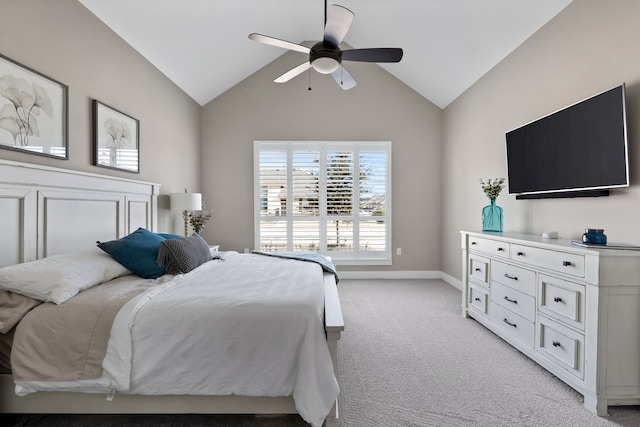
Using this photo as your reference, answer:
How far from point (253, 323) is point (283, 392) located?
373 millimetres

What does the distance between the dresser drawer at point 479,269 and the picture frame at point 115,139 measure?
364cm

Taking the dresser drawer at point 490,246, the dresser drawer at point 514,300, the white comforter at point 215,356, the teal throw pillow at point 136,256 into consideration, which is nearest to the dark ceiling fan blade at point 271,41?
the teal throw pillow at point 136,256

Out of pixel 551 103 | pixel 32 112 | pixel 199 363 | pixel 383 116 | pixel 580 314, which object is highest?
pixel 383 116

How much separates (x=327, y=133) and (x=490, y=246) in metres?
3.08

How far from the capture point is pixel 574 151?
2441 mm

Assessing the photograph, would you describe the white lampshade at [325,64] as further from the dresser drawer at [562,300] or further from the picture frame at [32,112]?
the dresser drawer at [562,300]

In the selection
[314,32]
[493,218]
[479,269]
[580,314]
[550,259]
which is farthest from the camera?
[314,32]

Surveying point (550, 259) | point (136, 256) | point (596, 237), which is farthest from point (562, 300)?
point (136, 256)

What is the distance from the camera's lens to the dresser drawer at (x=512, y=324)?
2.38 meters

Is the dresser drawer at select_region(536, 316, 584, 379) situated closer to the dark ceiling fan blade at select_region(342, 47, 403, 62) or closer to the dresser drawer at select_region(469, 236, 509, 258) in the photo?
the dresser drawer at select_region(469, 236, 509, 258)

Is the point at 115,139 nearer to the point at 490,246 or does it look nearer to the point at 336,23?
the point at 336,23

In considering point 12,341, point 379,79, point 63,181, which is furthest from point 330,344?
point 379,79

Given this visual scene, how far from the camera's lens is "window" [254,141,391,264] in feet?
16.8

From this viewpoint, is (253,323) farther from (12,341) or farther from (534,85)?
(534,85)
